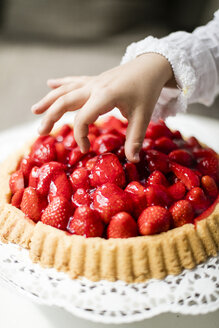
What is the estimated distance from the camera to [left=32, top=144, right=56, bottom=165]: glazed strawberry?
4.30ft

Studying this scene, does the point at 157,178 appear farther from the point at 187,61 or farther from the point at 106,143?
the point at 187,61

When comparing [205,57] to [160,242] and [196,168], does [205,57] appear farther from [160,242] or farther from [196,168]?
[160,242]

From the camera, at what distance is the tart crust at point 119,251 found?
3.59ft

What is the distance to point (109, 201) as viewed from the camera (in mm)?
1112

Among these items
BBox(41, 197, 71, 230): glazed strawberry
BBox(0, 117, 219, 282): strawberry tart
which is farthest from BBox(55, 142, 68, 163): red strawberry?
BBox(41, 197, 71, 230): glazed strawberry

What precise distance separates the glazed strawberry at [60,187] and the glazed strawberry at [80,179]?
0.02 m

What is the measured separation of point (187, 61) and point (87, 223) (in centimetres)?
59

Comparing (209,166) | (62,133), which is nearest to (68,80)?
(62,133)

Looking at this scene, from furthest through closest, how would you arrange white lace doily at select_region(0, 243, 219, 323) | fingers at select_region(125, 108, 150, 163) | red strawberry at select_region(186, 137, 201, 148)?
red strawberry at select_region(186, 137, 201, 148) < fingers at select_region(125, 108, 150, 163) < white lace doily at select_region(0, 243, 219, 323)

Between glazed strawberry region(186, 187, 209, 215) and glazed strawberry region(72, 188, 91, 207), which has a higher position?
glazed strawberry region(72, 188, 91, 207)

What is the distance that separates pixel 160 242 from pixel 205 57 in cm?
63

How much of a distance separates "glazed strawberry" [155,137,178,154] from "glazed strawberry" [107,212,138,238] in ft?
1.14

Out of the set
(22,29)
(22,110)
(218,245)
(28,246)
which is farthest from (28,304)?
(22,29)

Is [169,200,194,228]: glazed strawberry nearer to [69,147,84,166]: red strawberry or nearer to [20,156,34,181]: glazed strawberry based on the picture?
[69,147,84,166]: red strawberry
